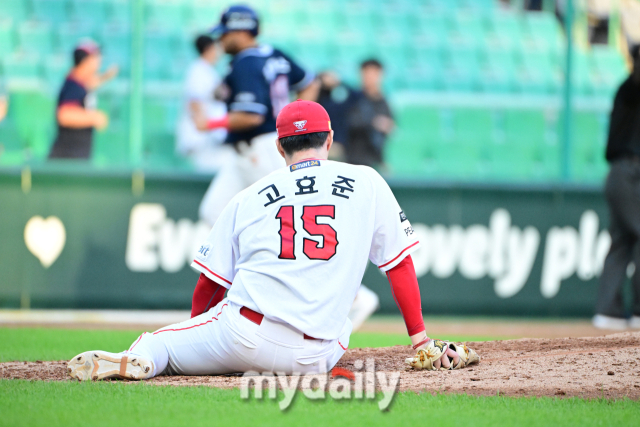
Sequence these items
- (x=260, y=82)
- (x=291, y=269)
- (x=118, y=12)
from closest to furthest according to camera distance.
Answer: (x=291, y=269) → (x=260, y=82) → (x=118, y=12)

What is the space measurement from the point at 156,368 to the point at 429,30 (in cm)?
1008

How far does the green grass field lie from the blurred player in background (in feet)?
10.2

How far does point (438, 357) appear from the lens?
417 cm

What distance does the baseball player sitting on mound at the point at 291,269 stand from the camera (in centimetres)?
377

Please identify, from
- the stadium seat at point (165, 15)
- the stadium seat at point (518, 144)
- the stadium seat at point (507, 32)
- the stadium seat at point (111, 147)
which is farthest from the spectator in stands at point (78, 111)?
the stadium seat at point (507, 32)

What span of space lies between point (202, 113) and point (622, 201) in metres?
5.01

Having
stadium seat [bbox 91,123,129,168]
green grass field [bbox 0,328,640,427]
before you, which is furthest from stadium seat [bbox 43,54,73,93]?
green grass field [bbox 0,328,640,427]

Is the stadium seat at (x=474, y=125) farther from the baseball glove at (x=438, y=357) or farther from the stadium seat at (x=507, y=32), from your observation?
the baseball glove at (x=438, y=357)

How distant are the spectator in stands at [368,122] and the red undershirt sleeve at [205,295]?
632 centimetres

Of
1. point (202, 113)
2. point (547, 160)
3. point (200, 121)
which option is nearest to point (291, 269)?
point (200, 121)

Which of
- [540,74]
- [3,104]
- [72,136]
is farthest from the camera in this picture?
[540,74]

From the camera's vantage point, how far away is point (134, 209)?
8.82 m

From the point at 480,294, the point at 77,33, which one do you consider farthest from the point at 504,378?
the point at 77,33

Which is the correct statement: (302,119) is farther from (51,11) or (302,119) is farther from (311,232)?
(51,11)
